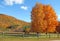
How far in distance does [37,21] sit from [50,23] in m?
4.11

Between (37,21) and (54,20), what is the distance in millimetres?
5071

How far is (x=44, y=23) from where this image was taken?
48719mm

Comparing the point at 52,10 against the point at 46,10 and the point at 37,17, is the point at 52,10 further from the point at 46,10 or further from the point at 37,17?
the point at 37,17

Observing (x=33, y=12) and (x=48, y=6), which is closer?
(x=33, y=12)

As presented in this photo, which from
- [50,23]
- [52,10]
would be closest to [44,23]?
[50,23]

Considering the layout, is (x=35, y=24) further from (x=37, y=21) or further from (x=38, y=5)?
(x=38, y=5)

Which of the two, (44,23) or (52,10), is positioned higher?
(52,10)

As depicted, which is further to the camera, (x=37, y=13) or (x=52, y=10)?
(x=52, y=10)

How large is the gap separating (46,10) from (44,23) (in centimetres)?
424

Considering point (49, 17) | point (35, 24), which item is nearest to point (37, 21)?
point (35, 24)

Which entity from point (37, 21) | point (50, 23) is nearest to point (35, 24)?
point (37, 21)

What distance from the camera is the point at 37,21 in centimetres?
4788

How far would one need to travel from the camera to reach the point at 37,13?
4831 cm

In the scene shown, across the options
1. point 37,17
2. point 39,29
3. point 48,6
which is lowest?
point 39,29
